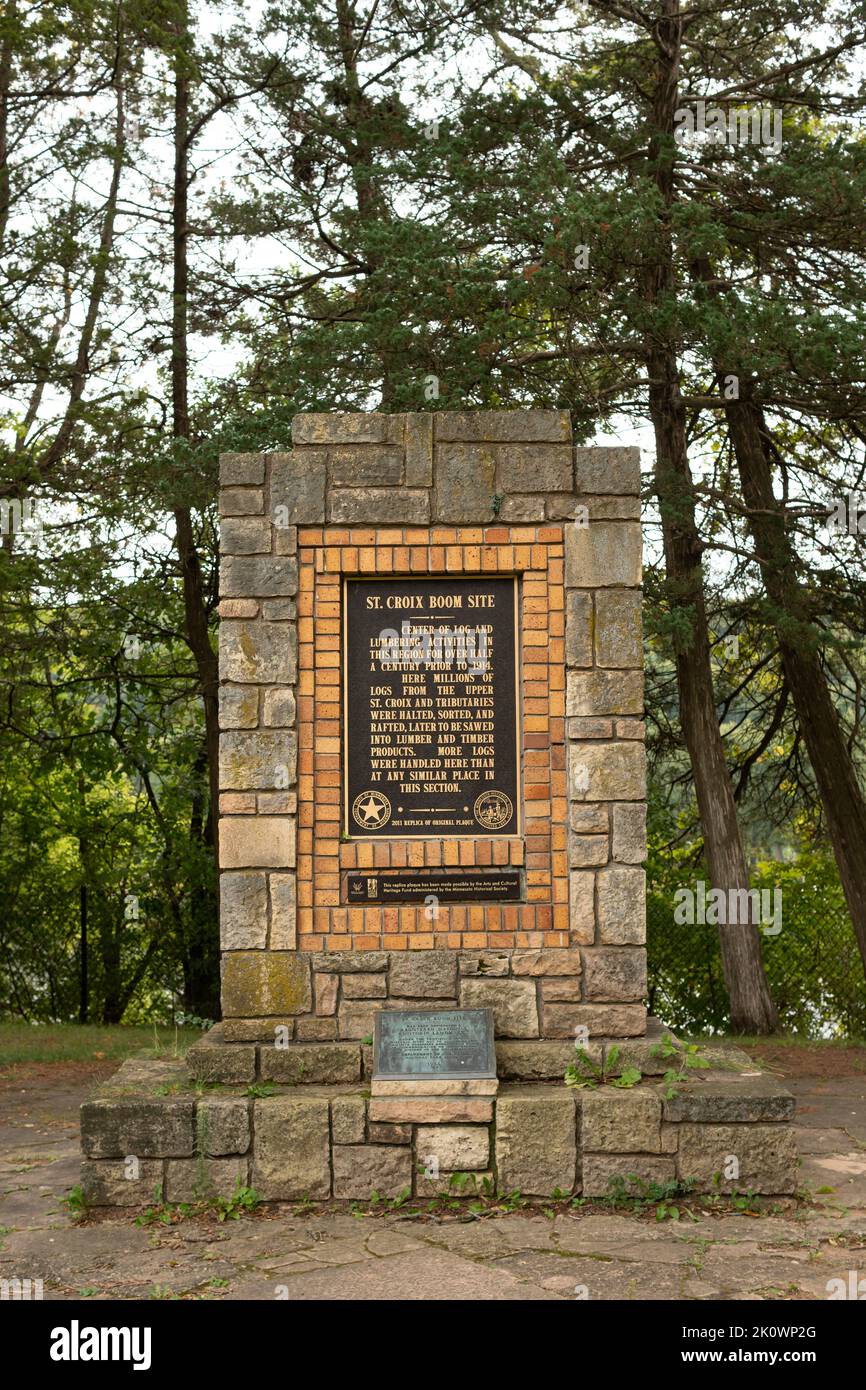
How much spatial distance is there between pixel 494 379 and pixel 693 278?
227 centimetres

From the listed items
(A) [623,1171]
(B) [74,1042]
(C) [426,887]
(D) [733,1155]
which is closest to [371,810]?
(C) [426,887]

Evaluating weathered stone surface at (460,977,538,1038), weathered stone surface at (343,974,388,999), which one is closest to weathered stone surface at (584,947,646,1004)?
weathered stone surface at (460,977,538,1038)

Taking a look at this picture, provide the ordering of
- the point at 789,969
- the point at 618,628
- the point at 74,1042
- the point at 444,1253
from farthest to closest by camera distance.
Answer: the point at 789,969 → the point at 74,1042 → the point at 618,628 → the point at 444,1253

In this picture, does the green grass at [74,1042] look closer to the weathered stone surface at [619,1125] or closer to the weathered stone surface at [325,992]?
the weathered stone surface at [325,992]

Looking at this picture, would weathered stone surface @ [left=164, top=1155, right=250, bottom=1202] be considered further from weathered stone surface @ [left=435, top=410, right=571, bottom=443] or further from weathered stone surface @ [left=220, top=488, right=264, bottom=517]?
weathered stone surface @ [left=435, top=410, right=571, bottom=443]

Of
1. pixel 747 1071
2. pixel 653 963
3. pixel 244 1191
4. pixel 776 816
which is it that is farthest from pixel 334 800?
pixel 776 816

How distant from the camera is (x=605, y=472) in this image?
5578mm

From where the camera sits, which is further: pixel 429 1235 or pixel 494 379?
pixel 494 379

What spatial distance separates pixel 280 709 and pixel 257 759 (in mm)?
232

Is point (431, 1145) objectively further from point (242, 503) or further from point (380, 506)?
point (242, 503)

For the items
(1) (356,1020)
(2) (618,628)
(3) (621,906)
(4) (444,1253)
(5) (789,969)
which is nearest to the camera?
(4) (444,1253)

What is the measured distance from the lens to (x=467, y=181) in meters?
9.07

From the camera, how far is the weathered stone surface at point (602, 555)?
18.1 ft

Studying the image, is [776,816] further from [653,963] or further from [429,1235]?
[429,1235]
